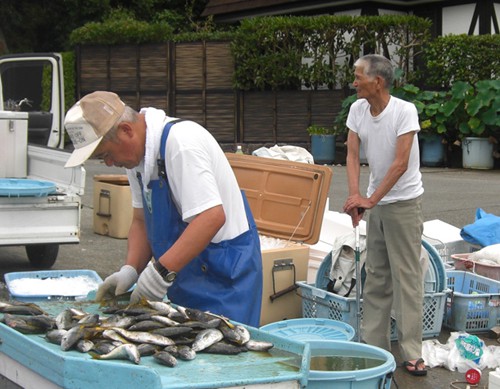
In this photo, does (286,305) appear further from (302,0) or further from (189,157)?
(302,0)

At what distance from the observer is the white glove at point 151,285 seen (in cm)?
347

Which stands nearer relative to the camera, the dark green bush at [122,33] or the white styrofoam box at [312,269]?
the white styrofoam box at [312,269]

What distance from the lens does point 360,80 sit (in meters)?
5.25

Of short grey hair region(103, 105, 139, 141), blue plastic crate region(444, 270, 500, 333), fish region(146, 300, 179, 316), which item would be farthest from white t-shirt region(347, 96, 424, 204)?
fish region(146, 300, 179, 316)

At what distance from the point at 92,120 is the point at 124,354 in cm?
103

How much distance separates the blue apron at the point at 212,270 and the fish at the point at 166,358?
790 mm

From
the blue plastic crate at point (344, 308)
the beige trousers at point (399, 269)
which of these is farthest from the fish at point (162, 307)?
the blue plastic crate at point (344, 308)

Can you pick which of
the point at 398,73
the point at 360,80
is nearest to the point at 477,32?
the point at 398,73

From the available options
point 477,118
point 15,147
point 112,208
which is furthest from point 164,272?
point 477,118

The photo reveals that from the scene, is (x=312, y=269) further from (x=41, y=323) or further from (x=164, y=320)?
(x=41, y=323)

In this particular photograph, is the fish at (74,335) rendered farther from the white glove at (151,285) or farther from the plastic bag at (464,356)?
the plastic bag at (464,356)

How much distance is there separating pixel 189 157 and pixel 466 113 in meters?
14.6

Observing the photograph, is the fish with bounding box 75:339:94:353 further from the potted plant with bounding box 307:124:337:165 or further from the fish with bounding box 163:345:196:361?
the potted plant with bounding box 307:124:337:165

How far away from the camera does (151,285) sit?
349cm
